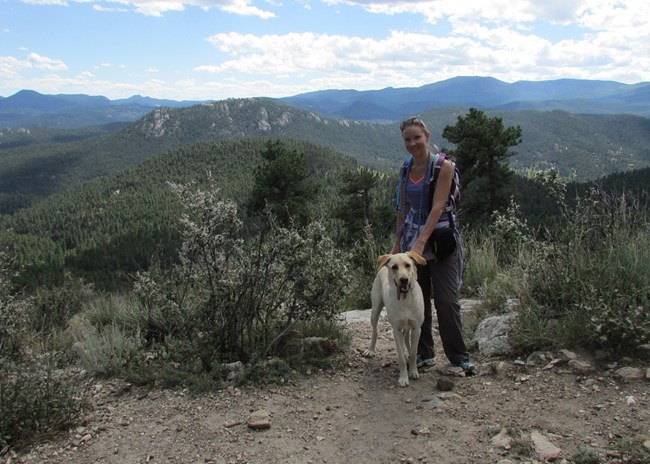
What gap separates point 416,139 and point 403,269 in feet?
3.46

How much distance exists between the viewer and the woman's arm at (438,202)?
3.66m

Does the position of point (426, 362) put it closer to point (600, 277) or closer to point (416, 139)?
point (600, 277)

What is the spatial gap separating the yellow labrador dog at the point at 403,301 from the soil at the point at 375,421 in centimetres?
19

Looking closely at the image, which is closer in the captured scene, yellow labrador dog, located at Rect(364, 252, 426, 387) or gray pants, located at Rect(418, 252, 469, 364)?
yellow labrador dog, located at Rect(364, 252, 426, 387)

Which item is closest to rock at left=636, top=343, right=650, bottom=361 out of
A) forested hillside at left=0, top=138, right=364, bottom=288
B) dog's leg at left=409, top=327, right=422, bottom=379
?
dog's leg at left=409, top=327, right=422, bottom=379

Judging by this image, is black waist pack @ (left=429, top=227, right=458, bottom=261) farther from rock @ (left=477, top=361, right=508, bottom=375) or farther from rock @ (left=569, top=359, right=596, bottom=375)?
rock @ (left=569, top=359, right=596, bottom=375)

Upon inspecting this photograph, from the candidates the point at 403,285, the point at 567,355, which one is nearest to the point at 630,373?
the point at 567,355

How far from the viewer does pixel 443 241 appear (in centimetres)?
382

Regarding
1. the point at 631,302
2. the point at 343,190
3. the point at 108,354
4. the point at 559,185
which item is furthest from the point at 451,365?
the point at 343,190

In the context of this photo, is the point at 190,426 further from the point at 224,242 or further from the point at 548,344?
the point at 548,344

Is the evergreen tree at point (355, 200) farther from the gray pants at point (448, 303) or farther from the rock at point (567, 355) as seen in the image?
the rock at point (567, 355)

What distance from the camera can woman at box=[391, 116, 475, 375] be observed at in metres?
3.71

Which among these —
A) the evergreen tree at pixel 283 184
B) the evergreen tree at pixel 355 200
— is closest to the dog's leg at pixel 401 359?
the evergreen tree at pixel 283 184

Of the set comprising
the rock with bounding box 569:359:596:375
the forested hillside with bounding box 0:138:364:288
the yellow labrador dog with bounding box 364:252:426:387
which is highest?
the yellow labrador dog with bounding box 364:252:426:387
